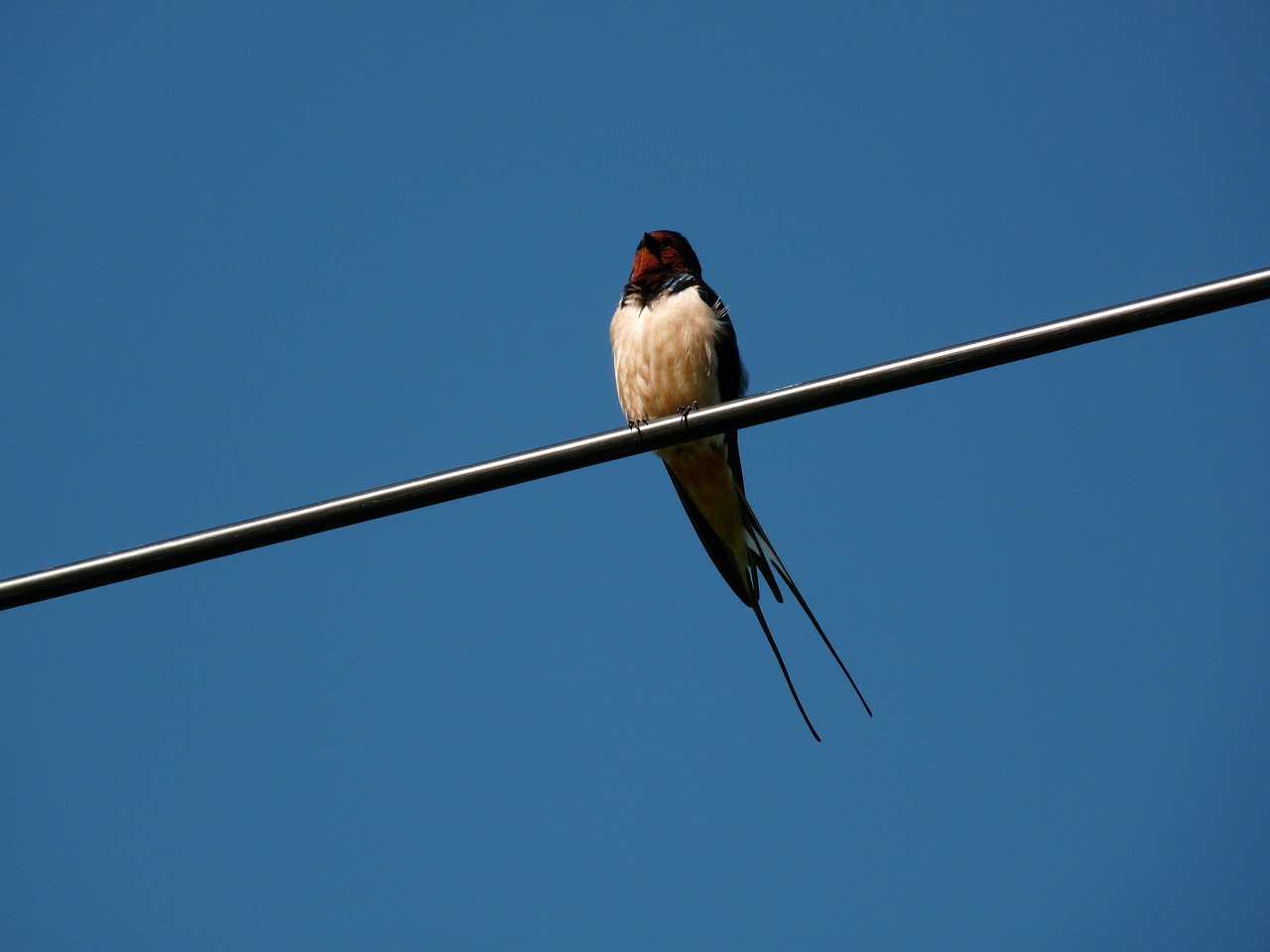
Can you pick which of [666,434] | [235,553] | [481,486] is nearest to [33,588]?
[235,553]

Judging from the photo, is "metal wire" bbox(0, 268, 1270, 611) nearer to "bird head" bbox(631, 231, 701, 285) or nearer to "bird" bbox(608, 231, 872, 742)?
"bird" bbox(608, 231, 872, 742)

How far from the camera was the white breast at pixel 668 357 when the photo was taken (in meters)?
4.93

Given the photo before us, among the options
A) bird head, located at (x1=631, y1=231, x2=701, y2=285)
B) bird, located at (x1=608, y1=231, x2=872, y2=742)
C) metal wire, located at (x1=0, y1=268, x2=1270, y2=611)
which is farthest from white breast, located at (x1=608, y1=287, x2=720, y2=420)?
metal wire, located at (x1=0, y1=268, x2=1270, y2=611)

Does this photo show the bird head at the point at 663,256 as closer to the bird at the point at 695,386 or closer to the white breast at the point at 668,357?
the bird at the point at 695,386

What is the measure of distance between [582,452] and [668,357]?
2.23 meters

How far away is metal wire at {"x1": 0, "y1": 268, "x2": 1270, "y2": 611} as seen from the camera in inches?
99.2

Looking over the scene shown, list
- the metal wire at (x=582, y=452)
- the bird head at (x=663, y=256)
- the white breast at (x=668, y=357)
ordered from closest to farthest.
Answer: the metal wire at (x=582, y=452)
the white breast at (x=668, y=357)
the bird head at (x=663, y=256)

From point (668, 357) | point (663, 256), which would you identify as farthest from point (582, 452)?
point (663, 256)

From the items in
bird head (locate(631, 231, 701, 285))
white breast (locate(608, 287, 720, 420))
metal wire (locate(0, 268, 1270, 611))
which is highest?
bird head (locate(631, 231, 701, 285))

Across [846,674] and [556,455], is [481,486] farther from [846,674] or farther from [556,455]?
[846,674]

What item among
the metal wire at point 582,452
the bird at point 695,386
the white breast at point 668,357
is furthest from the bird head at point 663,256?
the metal wire at point 582,452

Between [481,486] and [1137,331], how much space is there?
145 centimetres

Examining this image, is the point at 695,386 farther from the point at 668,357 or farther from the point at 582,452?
the point at 582,452

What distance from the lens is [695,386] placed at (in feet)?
16.3
